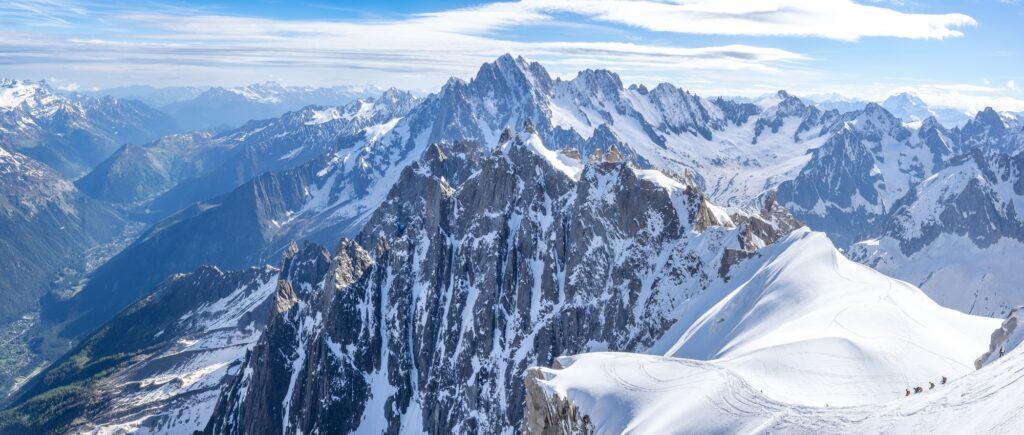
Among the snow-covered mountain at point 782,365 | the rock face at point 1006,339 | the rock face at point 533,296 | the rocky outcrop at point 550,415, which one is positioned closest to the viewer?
the rock face at point 1006,339

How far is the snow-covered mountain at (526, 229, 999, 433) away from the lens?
59.7 meters

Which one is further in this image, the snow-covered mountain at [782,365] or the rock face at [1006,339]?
the snow-covered mountain at [782,365]

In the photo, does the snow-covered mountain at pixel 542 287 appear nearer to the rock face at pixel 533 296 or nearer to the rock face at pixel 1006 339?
the rock face at pixel 533 296

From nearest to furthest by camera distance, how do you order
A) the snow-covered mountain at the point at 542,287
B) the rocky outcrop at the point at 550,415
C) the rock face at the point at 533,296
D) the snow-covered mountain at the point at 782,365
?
1. the snow-covered mountain at the point at 782,365
2. the rocky outcrop at the point at 550,415
3. the snow-covered mountain at the point at 542,287
4. the rock face at the point at 533,296

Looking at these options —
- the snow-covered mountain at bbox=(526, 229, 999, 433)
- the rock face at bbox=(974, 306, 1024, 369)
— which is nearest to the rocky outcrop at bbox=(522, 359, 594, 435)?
the snow-covered mountain at bbox=(526, 229, 999, 433)

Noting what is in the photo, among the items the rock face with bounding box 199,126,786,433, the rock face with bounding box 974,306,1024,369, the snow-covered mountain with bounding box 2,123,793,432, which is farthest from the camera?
the rock face with bounding box 199,126,786,433

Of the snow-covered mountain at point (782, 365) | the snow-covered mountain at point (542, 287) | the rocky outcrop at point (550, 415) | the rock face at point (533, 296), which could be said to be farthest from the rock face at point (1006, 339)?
the rock face at point (533, 296)

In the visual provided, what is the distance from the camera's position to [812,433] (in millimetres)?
48938

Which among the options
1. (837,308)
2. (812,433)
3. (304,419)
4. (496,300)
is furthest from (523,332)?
(812,433)

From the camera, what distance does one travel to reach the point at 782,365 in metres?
69.2

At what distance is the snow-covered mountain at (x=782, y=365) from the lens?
59688 millimetres

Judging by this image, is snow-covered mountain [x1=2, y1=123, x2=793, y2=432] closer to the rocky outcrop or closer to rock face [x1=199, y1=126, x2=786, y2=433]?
rock face [x1=199, y1=126, x2=786, y2=433]

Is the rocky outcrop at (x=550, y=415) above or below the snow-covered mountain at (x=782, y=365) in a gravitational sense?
below

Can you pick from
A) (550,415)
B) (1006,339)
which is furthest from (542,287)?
(1006,339)
